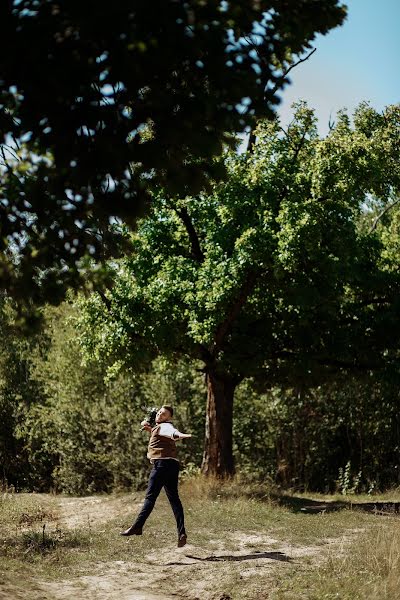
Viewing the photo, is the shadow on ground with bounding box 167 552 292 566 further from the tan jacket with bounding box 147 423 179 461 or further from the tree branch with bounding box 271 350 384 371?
the tree branch with bounding box 271 350 384 371

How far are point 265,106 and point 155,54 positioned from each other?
4.59 feet

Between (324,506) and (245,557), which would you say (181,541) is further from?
(324,506)

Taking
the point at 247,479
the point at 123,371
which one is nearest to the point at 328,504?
the point at 247,479

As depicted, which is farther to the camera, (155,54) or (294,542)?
(294,542)

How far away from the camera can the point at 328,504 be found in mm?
17562

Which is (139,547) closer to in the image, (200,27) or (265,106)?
(265,106)

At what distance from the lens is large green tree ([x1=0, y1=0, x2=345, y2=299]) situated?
5.18 m

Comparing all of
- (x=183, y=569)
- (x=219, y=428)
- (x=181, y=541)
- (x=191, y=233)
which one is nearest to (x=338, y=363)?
(x=219, y=428)

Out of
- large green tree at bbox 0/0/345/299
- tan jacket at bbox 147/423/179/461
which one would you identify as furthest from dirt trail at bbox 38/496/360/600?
large green tree at bbox 0/0/345/299

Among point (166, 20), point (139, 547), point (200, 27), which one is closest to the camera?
point (166, 20)

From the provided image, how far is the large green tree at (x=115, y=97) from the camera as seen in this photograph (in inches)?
204

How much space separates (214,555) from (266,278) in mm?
7239

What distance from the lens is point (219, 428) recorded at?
1848 centimetres

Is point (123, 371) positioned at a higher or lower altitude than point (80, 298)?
lower
